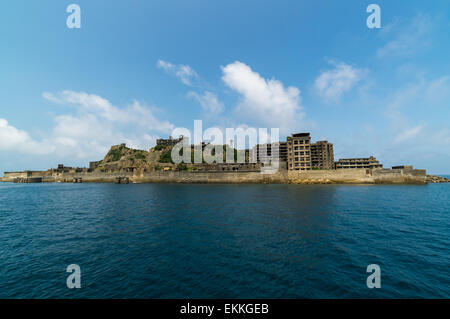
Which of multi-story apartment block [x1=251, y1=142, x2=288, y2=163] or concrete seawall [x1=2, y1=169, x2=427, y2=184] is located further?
multi-story apartment block [x1=251, y1=142, x2=288, y2=163]

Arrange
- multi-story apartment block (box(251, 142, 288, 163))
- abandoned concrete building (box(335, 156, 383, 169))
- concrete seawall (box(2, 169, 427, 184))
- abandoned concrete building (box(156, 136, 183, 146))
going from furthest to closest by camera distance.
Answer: abandoned concrete building (box(156, 136, 183, 146)) → multi-story apartment block (box(251, 142, 288, 163)) → abandoned concrete building (box(335, 156, 383, 169)) → concrete seawall (box(2, 169, 427, 184))

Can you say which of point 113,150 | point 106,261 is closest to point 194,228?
point 106,261

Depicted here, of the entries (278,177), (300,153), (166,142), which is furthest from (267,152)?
(166,142)

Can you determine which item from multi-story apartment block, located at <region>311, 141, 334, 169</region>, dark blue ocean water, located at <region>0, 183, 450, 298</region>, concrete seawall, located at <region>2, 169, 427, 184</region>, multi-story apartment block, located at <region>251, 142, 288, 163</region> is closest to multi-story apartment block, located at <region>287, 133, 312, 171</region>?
concrete seawall, located at <region>2, 169, 427, 184</region>

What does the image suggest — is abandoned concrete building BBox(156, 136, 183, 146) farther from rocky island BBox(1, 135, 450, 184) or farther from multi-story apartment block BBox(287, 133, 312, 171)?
multi-story apartment block BBox(287, 133, 312, 171)

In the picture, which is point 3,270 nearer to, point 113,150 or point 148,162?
point 148,162

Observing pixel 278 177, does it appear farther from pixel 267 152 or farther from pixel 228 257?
pixel 228 257

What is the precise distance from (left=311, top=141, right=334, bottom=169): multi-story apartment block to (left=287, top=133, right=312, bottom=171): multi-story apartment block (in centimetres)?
2395

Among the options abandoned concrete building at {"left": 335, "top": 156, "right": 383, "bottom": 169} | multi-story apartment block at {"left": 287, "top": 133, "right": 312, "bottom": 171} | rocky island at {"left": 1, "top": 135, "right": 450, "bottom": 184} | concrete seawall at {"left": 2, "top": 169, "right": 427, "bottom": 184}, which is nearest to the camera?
concrete seawall at {"left": 2, "top": 169, "right": 427, "bottom": 184}

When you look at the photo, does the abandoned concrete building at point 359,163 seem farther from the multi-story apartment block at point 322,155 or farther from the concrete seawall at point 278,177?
the concrete seawall at point 278,177

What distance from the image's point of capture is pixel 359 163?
11662 cm

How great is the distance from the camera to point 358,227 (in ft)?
76.7

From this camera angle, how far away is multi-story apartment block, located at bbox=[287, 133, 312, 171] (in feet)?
334
